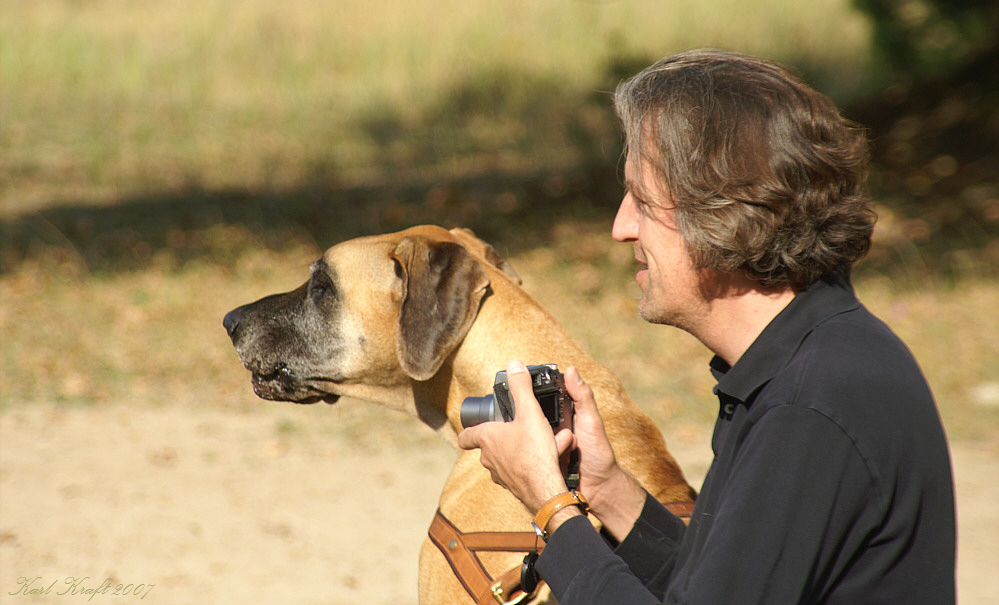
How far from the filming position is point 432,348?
299 centimetres

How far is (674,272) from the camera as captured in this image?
2021mm

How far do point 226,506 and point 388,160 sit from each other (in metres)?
9.12

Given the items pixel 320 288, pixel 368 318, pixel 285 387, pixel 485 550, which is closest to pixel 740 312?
pixel 485 550

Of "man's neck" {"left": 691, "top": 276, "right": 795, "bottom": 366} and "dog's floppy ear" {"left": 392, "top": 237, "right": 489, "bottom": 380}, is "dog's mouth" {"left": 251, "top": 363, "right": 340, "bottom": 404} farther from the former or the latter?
"man's neck" {"left": 691, "top": 276, "right": 795, "bottom": 366}

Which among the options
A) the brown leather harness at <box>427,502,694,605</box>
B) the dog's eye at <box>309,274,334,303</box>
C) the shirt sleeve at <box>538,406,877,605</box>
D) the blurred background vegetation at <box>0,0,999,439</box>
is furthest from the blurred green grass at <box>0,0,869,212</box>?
the shirt sleeve at <box>538,406,877,605</box>

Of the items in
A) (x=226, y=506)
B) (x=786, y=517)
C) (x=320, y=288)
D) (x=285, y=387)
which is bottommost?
(x=226, y=506)

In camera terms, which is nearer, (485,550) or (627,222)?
(627,222)

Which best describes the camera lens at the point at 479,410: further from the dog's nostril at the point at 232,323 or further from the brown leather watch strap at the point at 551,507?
the dog's nostril at the point at 232,323

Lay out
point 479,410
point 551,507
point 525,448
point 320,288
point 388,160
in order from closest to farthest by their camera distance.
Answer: point 551,507 → point 525,448 → point 479,410 → point 320,288 → point 388,160

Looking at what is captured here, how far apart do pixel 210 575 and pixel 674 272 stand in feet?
12.1

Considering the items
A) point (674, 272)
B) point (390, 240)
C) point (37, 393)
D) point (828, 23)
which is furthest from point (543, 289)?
point (828, 23)

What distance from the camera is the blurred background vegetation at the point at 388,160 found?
8.09 metres

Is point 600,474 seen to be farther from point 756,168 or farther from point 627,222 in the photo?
point 756,168

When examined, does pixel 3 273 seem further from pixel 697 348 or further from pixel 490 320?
pixel 490 320
